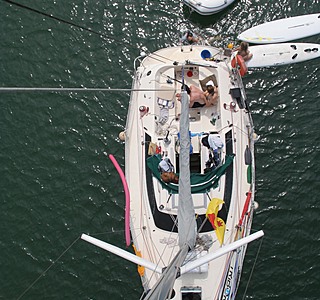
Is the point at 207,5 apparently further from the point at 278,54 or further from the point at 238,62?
the point at 238,62

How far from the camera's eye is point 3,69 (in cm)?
1734

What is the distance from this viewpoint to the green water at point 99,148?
14617mm

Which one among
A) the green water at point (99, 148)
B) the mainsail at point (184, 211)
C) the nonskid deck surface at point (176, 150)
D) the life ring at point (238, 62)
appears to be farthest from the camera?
the green water at point (99, 148)

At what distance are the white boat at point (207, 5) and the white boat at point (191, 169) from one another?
9.54ft

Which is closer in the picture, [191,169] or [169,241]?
[169,241]

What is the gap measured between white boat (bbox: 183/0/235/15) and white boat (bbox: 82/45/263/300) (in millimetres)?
2908

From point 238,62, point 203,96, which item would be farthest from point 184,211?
point 238,62

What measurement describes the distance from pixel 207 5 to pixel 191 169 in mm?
7168

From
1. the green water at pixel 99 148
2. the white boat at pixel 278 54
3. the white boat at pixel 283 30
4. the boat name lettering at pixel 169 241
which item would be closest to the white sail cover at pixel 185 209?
the boat name lettering at pixel 169 241

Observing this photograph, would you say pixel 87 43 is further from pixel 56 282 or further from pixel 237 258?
pixel 237 258

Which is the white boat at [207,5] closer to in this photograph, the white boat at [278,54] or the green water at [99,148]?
the green water at [99,148]

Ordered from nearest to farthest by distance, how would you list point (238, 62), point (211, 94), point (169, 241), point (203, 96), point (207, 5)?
point (169, 241) < point (211, 94) < point (203, 96) < point (238, 62) < point (207, 5)

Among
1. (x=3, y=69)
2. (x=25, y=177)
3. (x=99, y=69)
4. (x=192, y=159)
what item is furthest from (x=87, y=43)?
(x=192, y=159)

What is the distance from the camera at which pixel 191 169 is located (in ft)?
43.4
